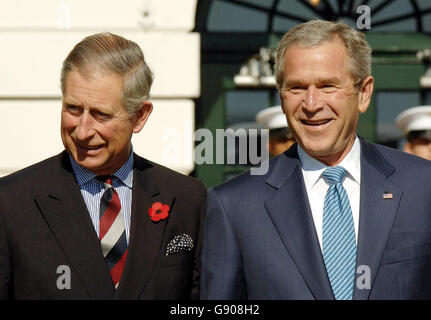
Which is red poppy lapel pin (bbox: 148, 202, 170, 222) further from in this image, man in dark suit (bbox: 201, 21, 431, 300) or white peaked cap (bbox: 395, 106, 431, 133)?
white peaked cap (bbox: 395, 106, 431, 133)

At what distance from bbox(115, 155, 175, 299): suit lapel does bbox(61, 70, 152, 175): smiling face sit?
0.16m

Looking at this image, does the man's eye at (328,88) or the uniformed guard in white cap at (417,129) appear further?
the uniformed guard in white cap at (417,129)

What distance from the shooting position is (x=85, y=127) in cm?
248

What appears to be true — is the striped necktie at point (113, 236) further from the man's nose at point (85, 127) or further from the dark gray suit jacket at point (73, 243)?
the man's nose at point (85, 127)

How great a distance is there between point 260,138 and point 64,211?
2.72 m

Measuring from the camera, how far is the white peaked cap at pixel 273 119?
4.65 m

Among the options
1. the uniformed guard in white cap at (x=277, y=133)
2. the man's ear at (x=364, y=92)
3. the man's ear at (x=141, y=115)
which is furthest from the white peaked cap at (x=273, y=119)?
the man's ear at (x=364, y=92)

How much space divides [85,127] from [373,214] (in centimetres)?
95

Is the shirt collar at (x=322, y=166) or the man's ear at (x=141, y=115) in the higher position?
the man's ear at (x=141, y=115)

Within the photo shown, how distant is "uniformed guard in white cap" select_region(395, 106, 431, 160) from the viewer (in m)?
4.90

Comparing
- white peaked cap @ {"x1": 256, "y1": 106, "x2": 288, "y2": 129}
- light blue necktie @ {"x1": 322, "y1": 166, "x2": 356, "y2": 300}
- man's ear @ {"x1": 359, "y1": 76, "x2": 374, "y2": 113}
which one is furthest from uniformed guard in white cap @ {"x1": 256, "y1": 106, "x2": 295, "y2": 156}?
light blue necktie @ {"x1": 322, "y1": 166, "x2": 356, "y2": 300}

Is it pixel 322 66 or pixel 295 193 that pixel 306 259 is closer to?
pixel 295 193

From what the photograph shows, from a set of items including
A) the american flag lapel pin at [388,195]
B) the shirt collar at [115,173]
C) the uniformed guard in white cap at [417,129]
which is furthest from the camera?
the uniformed guard in white cap at [417,129]
